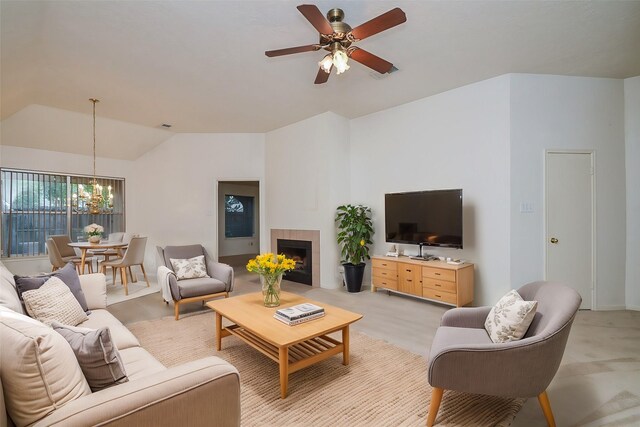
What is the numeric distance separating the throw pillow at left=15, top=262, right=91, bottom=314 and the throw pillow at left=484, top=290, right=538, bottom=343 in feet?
10.2

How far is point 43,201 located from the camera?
5.71 metres

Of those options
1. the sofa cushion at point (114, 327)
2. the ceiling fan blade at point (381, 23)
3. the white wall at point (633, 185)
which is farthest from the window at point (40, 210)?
the white wall at point (633, 185)

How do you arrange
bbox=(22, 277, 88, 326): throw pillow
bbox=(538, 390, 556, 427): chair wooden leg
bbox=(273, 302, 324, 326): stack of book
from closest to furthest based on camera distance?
bbox=(538, 390, 556, 427): chair wooden leg
bbox=(22, 277, 88, 326): throw pillow
bbox=(273, 302, 324, 326): stack of book

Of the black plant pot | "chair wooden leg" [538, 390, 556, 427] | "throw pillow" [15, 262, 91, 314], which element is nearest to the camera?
"chair wooden leg" [538, 390, 556, 427]

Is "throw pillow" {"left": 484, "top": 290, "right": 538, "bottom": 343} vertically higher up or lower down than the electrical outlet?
lower down

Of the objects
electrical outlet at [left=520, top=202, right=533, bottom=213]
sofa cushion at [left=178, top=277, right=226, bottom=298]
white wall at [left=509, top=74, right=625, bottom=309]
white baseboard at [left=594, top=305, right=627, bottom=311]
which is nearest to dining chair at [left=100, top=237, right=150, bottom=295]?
sofa cushion at [left=178, top=277, right=226, bottom=298]

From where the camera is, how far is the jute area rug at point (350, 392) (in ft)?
5.96

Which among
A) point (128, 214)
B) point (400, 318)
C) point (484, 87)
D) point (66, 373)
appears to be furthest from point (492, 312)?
point (128, 214)

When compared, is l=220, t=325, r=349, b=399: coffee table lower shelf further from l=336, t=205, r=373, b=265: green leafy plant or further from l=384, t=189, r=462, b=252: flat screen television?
l=336, t=205, r=373, b=265: green leafy plant

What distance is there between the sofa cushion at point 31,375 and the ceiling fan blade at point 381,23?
2.40 meters

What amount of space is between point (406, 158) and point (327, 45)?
274cm

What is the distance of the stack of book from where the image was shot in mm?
2299

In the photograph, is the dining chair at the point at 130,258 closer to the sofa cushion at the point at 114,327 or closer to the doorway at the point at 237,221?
the sofa cushion at the point at 114,327

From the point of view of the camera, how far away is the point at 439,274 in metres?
3.79
